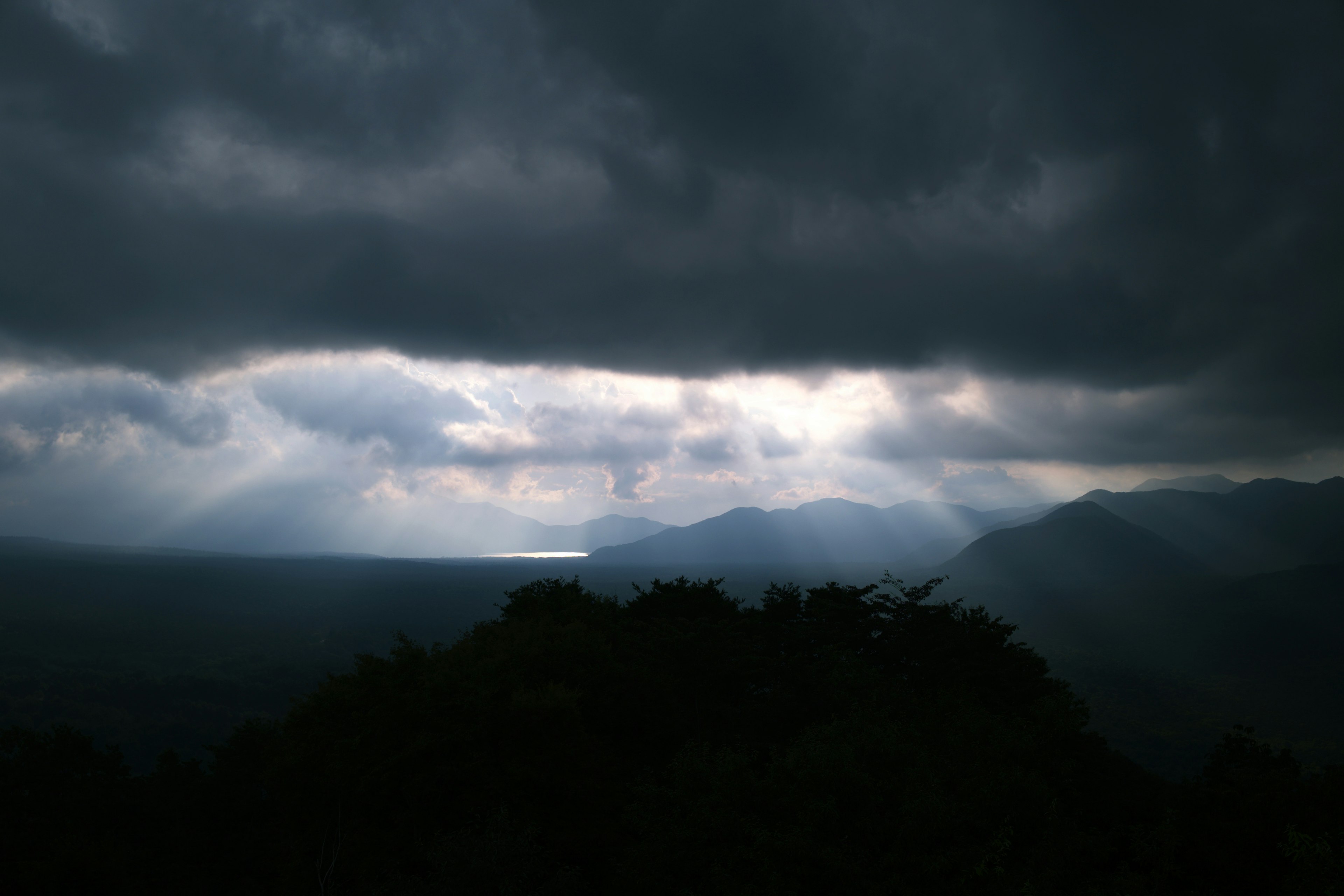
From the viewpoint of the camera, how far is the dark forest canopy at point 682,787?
22.6 meters

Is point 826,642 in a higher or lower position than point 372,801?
higher

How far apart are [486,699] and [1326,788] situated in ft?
109

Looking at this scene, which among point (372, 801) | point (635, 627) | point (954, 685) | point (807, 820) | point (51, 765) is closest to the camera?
point (807, 820)

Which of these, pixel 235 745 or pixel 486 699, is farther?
pixel 235 745

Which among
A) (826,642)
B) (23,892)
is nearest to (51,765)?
(23,892)

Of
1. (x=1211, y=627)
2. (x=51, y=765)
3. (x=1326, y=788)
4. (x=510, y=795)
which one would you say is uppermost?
(x=1326, y=788)

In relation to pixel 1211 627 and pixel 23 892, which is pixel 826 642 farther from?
pixel 1211 627

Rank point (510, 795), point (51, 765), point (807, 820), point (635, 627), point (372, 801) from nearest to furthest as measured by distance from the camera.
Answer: point (807, 820) → point (510, 795) → point (372, 801) → point (51, 765) → point (635, 627)

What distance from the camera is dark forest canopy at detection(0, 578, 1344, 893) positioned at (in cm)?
2264

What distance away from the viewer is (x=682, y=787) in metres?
27.9

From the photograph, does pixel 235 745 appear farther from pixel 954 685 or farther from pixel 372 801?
pixel 954 685

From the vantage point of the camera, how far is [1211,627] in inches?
7293

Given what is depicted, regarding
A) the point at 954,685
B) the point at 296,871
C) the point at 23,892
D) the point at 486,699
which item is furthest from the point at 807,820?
the point at 23,892

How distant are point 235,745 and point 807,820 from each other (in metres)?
41.6
